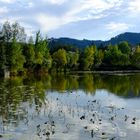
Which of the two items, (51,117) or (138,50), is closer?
(51,117)

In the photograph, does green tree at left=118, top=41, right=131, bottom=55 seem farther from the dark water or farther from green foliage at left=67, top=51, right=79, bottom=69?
the dark water

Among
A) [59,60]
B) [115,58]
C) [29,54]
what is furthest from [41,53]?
[115,58]

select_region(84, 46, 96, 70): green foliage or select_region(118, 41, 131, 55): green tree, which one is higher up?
select_region(118, 41, 131, 55): green tree

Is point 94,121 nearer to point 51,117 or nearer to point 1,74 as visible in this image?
point 51,117

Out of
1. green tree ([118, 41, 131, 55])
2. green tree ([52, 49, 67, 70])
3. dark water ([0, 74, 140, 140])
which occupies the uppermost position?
green tree ([118, 41, 131, 55])

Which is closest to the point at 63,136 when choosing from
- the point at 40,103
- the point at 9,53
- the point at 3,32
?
the point at 40,103

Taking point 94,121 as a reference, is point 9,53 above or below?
above

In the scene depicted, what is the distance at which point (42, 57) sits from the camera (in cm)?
11031

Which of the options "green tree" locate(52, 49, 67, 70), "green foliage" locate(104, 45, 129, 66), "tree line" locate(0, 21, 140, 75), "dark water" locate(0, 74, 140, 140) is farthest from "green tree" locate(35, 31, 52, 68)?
"dark water" locate(0, 74, 140, 140)

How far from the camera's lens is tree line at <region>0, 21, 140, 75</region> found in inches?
3595

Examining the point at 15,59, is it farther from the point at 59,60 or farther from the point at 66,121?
the point at 66,121

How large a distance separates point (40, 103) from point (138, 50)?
126 meters

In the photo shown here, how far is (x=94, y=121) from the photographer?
2431 cm

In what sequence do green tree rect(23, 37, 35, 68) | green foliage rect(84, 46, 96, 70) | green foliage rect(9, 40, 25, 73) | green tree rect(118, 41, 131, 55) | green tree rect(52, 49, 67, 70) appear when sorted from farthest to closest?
green tree rect(118, 41, 131, 55)
green foliage rect(84, 46, 96, 70)
green tree rect(52, 49, 67, 70)
green tree rect(23, 37, 35, 68)
green foliage rect(9, 40, 25, 73)
